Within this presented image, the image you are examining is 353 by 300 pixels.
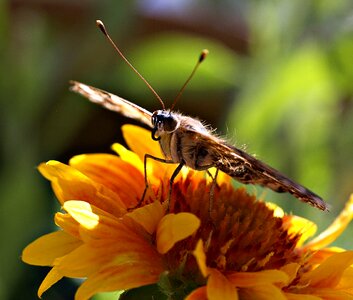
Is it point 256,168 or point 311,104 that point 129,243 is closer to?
point 256,168

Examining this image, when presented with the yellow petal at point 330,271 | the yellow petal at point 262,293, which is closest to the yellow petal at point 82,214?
the yellow petal at point 262,293

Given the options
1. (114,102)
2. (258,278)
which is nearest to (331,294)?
(258,278)

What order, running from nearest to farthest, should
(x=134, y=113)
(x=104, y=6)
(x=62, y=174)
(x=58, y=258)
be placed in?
(x=58, y=258) < (x=62, y=174) < (x=134, y=113) < (x=104, y=6)

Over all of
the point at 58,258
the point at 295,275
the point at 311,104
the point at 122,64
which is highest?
the point at 311,104

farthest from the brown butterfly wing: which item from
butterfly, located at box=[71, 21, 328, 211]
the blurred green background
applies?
the blurred green background

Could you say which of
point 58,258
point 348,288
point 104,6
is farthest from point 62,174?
point 104,6

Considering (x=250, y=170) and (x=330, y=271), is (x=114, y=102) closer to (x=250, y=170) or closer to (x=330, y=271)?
(x=250, y=170)

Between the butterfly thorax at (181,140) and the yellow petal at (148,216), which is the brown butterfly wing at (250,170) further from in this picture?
the yellow petal at (148,216)
